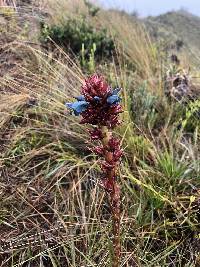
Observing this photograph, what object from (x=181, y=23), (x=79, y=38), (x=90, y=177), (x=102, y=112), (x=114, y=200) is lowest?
(x=181, y=23)

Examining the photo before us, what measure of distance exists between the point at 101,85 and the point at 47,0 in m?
4.11

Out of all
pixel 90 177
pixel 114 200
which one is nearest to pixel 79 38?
pixel 90 177

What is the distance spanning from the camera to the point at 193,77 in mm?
4039

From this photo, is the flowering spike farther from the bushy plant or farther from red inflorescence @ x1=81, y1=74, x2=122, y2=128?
the bushy plant

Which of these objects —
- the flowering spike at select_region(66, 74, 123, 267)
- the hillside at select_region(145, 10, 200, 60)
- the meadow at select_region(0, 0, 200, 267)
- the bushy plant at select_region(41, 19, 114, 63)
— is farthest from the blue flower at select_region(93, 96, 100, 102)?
the hillside at select_region(145, 10, 200, 60)

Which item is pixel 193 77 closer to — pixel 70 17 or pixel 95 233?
pixel 70 17

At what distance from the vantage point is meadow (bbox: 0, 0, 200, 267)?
2.42 metres

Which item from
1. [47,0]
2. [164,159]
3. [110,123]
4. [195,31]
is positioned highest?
[110,123]

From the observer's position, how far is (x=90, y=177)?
9.36ft

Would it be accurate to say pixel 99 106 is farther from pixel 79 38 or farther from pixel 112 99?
pixel 79 38

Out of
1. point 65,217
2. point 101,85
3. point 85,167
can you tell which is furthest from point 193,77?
point 101,85

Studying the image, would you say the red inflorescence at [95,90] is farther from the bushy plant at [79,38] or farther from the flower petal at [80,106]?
the bushy plant at [79,38]

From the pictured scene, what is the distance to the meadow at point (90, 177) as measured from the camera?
2.42m

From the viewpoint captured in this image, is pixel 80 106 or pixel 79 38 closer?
pixel 80 106
